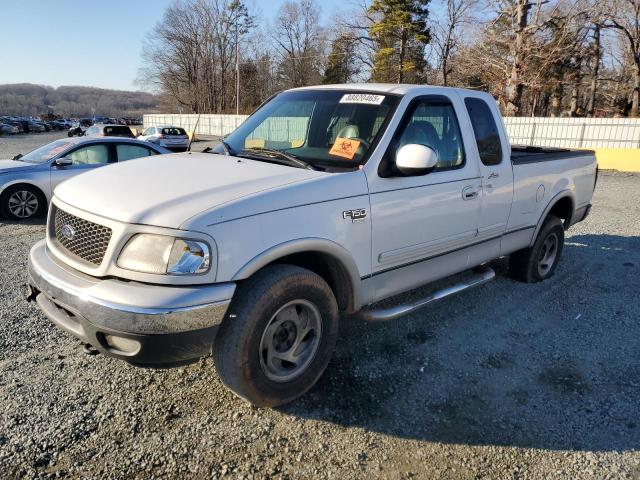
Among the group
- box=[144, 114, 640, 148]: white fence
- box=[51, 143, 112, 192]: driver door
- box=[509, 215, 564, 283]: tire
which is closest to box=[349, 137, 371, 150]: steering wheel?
box=[509, 215, 564, 283]: tire

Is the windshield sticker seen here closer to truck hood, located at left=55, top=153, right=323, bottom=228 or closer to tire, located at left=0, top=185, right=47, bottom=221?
truck hood, located at left=55, top=153, right=323, bottom=228

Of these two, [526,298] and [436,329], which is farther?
[526,298]

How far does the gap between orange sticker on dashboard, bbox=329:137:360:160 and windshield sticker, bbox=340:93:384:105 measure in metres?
0.43

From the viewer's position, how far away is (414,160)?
3229mm

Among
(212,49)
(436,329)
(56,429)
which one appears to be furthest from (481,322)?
(212,49)

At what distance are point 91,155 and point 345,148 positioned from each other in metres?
7.16

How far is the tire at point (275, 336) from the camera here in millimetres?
2713

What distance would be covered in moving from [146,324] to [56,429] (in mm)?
1020

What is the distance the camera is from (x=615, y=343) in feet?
13.6

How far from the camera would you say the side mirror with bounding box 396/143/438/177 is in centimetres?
322

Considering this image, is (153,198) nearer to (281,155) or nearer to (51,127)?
(281,155)

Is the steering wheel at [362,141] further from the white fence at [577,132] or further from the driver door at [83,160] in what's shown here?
the white fence at [577,132]

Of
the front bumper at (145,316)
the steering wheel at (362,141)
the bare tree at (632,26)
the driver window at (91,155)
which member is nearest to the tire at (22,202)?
the driver window at (91,155)

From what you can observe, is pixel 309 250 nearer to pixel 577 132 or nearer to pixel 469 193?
pixel 469 193
